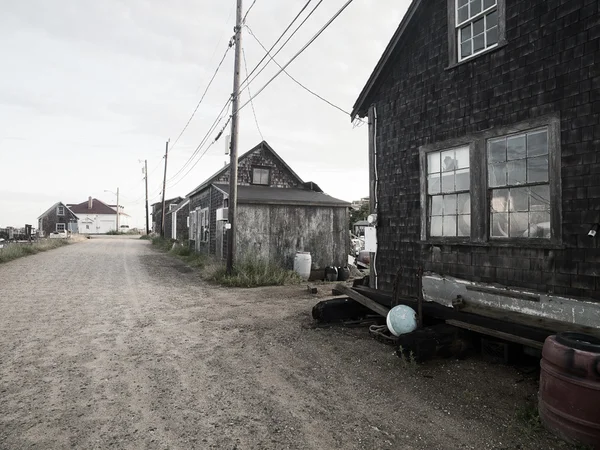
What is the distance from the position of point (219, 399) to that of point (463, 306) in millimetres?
4030

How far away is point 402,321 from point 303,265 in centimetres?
834

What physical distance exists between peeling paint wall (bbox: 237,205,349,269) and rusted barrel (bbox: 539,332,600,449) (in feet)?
36.5

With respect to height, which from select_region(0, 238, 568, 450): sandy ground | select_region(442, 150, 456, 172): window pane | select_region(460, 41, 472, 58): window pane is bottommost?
select_region(0, 238, 568, 450): sandy ground

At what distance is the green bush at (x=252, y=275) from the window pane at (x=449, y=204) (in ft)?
21.7

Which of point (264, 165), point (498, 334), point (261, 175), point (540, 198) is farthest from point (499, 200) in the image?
point (264, 165)

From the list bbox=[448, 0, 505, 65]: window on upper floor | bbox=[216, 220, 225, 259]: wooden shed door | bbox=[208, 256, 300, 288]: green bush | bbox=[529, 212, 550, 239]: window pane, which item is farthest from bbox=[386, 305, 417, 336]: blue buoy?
bbox=[216, 220, 225, 259]: wooden shed door

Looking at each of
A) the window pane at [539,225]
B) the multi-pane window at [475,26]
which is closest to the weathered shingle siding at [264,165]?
the multi-pane window at [475,26]

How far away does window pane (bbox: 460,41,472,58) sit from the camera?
21.0 ft

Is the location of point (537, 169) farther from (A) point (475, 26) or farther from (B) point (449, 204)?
(A) point (475, 26)

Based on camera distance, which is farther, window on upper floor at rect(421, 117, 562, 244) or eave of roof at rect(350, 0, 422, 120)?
eave of roof at rect(350, 0, 422, 120)

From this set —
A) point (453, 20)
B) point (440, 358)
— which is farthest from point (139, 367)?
point (453, 20)

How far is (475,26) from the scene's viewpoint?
20.7ft

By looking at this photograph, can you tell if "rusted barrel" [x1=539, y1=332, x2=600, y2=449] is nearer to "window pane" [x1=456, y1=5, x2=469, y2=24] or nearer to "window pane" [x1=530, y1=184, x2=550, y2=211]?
"window pane" [x1=530, y1=184, x2=550, y2=211]

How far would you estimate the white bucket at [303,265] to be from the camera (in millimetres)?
13852
